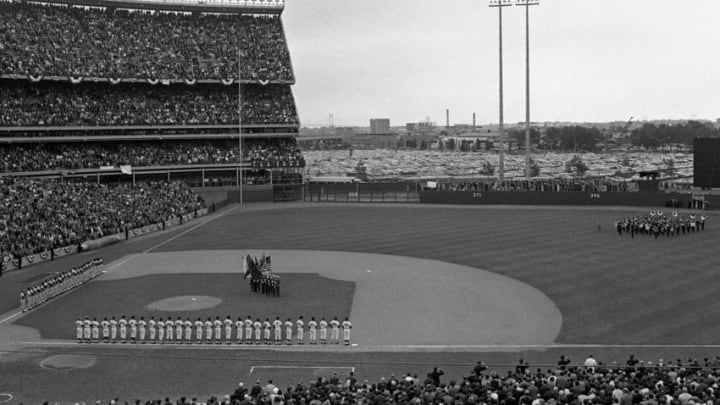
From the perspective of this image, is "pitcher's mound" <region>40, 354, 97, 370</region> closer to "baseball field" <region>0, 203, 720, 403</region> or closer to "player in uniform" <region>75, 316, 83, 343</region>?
"baseball field" <region>0, 203, 720, 403</region>

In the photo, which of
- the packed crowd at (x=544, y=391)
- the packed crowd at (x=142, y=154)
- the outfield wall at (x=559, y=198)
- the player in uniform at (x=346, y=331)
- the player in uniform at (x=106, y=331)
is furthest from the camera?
the packed crowd at (x=142, y=154)

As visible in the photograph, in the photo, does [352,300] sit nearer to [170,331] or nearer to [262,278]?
[262,278]

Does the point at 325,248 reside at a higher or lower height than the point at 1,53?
lower

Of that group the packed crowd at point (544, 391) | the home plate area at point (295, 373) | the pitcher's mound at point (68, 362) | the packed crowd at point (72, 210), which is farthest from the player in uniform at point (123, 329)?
the packed crowd at point (72, 210)

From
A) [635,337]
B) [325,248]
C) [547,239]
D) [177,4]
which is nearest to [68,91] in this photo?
[177,4]

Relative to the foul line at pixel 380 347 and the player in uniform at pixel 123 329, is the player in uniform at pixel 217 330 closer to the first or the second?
the foul line at pixel 380 347

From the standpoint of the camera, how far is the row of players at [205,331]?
24.1 m

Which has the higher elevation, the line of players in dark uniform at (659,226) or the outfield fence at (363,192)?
the outfield fence at (363,192)

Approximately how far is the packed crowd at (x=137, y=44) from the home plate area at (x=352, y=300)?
36.3 metres

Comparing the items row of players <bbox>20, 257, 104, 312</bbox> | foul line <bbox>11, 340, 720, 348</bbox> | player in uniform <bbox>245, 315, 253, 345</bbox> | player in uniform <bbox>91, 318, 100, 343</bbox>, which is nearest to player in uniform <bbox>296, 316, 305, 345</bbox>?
foul line <bbox>11, 340, 720, 348</bbox>

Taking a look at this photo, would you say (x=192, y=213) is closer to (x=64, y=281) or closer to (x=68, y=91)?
(x=68, y=91)

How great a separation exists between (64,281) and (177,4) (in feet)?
183

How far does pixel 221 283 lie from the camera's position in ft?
108

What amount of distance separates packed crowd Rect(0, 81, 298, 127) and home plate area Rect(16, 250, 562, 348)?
1280 inches
